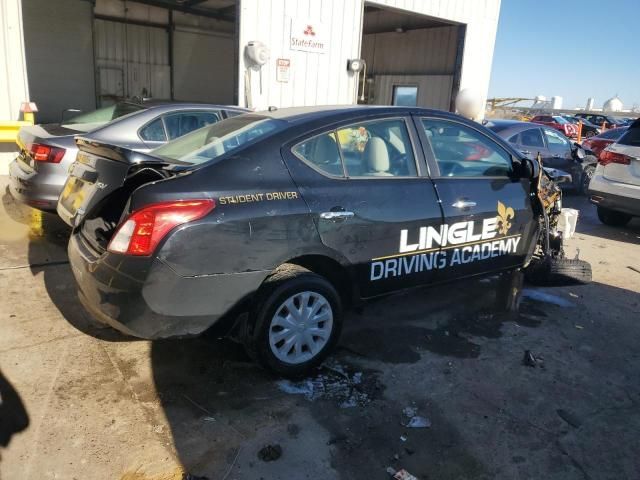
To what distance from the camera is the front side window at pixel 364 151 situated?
323 cm

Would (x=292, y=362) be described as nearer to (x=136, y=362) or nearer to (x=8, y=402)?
(x=136, y=362)

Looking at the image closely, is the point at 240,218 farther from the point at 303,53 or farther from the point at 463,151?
the point at 303,53

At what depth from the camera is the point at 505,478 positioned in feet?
8.11

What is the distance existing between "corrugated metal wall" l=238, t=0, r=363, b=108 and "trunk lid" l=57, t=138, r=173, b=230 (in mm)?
5893

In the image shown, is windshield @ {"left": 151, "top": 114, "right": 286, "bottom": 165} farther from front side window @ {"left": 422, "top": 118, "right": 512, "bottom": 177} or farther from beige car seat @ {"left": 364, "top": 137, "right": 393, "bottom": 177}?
front side window @ {"left": 422, "top": 118, "right": 512, "bottom": 177}

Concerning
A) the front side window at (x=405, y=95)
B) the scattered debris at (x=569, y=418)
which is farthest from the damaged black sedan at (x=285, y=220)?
the front side window at (x=405, y=95)

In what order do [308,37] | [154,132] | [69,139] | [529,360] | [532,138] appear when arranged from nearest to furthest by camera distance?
[529,360] → [69,139] → [154,132] → [532,138] → [308,37]

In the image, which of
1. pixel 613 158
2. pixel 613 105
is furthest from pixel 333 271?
pixel 613 105

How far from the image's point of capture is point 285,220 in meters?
2.98

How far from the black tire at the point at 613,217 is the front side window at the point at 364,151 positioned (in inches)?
236

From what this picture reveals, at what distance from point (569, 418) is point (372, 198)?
5.67 ft

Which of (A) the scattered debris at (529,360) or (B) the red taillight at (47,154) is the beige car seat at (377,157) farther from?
(B) the red taillight at (47,154)

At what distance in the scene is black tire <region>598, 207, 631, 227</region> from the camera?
26.7 ft

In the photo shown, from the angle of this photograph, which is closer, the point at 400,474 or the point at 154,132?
the point at 400,474
